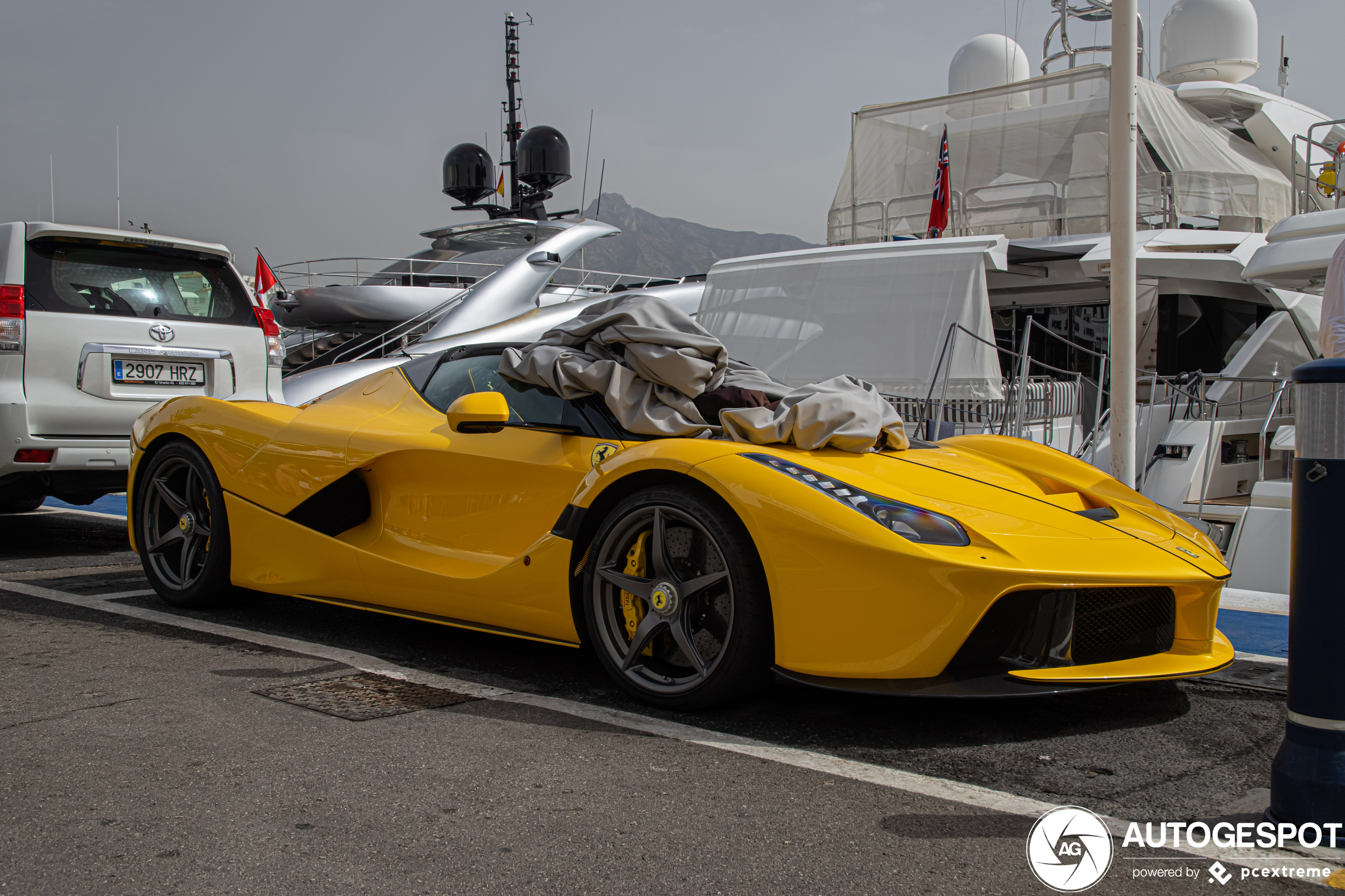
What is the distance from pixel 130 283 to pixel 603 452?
4.25 metres

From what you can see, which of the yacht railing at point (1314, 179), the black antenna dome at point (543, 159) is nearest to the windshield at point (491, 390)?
the yacht railing at point (1314, 179)

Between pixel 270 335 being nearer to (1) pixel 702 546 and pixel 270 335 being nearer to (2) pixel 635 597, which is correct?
(2) pixel 635 597

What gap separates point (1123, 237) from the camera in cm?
539

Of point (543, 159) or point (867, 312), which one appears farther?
point (543, 159)

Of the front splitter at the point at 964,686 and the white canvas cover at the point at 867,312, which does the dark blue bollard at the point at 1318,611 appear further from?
the white canvas cover at the point at 867,312

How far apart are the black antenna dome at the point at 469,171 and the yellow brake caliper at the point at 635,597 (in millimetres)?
18557

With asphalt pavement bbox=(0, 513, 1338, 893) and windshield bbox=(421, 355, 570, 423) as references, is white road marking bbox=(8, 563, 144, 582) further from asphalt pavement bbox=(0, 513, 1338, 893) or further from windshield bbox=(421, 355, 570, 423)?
windshield bbox=(421, 355, 570, 423)

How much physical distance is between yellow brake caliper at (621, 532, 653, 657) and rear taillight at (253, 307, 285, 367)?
4.39 metres

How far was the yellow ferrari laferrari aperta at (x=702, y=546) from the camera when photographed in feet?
8.76

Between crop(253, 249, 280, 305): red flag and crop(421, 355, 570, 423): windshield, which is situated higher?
crop(253, 249, 280, 305): red flag

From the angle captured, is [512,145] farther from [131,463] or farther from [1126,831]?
[1126,831]

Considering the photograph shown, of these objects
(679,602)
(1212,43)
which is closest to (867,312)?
(679,602)

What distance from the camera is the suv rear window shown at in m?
5.95

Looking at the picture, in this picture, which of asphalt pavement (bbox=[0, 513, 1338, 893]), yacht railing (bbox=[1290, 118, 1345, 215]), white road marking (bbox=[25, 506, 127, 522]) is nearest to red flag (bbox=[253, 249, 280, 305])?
white road marking (bbox=[25, 506, 127, 522])
